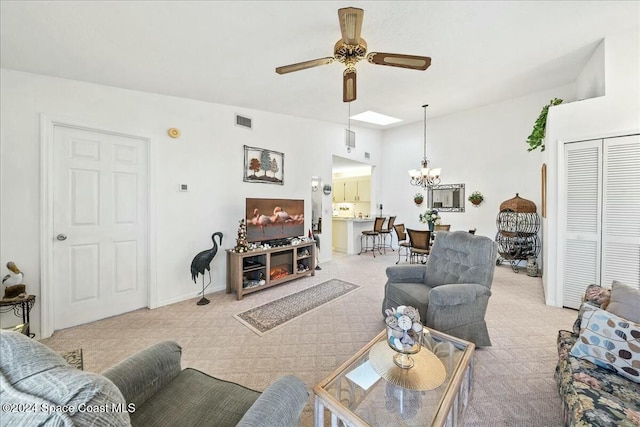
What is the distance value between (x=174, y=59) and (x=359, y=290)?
11.7ft

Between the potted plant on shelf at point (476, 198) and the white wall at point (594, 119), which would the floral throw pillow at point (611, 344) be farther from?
the potted plant on shelf at point (476, 198)

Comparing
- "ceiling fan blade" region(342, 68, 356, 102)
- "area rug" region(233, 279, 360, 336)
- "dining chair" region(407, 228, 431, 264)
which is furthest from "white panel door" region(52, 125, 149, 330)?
"dining chair" region(407, 228, 431, 264)

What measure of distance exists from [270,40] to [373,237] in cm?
500

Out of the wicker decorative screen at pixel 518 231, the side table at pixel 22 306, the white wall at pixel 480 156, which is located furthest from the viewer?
the white wall at pixel 480 156

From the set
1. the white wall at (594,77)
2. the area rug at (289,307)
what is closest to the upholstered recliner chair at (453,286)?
the area rug at (289,307)

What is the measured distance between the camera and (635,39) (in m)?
2.56

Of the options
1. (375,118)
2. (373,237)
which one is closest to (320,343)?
(373,237)

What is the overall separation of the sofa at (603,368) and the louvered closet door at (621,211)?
1.74 meters

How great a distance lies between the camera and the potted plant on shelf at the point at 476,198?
5207 millimetres

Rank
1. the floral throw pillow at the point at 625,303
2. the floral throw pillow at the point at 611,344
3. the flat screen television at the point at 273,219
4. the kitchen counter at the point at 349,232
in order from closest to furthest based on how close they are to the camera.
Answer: the floral throw pillow at the point at 611,344, the floral throw pillow at the point at 625,303, the flat screen television at the point at 273,219, the kitchen counter at the point at 349,232

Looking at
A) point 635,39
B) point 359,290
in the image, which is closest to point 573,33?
point 635,39

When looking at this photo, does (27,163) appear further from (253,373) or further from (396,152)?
(396,152)

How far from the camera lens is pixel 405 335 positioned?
1356mm

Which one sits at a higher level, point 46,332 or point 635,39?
point 635,39
